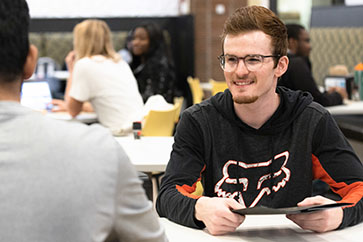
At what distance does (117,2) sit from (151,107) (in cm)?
692

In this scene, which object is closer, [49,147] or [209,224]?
[49,147]

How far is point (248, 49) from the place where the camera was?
1.96 metres

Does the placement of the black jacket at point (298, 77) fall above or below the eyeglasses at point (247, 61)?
below

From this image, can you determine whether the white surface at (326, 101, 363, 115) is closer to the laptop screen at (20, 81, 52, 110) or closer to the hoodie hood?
the laptop screen at (20, 81, 52, 110)

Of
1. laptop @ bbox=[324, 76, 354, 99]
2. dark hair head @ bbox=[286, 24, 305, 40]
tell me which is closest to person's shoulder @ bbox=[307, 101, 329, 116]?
dark hair head @ bbox=[286, 24, 305, 40]

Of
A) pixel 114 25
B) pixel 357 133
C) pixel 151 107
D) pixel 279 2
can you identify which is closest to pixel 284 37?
pixel 151 107

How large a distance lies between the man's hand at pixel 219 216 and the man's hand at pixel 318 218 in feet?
0.58

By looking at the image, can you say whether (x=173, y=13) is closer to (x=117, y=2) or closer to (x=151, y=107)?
(x=117, y=2)

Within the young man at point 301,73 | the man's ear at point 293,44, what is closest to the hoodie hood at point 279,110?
the young man at point 301,73

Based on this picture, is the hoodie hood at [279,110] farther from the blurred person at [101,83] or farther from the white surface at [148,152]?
the blurred person at [101,83]

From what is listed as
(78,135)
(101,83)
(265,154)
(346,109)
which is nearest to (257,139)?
(265,154)

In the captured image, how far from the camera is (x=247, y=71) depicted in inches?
77.2

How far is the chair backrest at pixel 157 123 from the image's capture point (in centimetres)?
Result: 383

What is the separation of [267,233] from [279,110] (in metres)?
0.53
